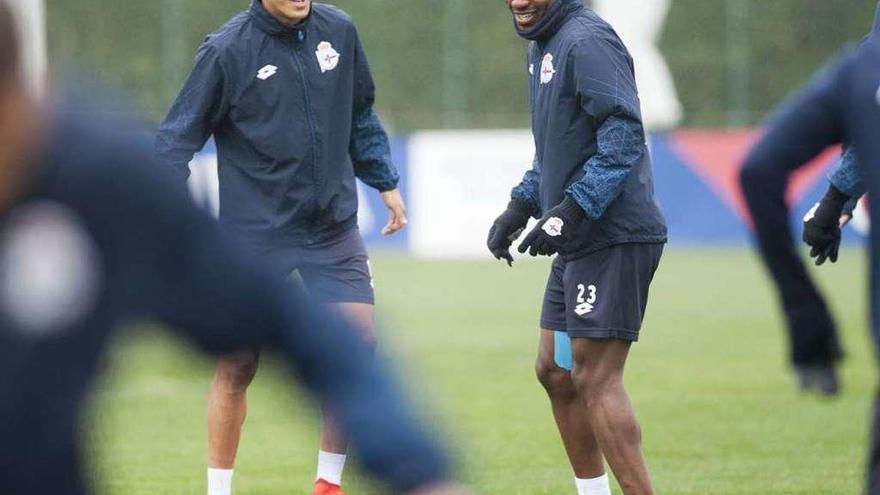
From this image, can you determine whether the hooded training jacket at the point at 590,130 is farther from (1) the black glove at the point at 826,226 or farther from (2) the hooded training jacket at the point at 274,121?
(2) the hooded training jacket at the point at 274,121

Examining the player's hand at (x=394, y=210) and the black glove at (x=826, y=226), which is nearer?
the black glove at (x=826, y=226)

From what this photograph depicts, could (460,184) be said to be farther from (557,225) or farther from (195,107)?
(557,225)

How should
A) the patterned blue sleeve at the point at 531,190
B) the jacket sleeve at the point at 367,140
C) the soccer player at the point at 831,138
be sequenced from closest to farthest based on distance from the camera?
the soccer player at the point at 831,138
the patterned blue sleeve at the point at 531,190
the jacket sleeve at the point at 367,140

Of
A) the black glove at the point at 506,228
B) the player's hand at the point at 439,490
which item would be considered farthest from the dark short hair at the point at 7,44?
the black glove at the point at 506,228

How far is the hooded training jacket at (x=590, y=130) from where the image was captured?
6.09 metres

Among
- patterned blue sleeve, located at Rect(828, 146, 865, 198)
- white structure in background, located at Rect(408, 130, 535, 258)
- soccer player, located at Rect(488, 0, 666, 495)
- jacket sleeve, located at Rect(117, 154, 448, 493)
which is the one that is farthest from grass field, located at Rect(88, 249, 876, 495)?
white structure in background, located at Rect(408, 130, 535, 258)

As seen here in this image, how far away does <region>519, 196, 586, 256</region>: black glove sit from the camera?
609 centimetres

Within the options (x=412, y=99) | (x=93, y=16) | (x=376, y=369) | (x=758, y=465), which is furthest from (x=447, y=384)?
(x=93, y=16)

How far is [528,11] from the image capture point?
20.7 feet

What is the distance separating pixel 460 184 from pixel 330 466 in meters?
16.2

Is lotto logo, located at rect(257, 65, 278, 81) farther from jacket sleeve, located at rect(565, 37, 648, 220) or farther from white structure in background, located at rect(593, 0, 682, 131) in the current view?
white structure in background, located at rect(593, 0, 682, 131)

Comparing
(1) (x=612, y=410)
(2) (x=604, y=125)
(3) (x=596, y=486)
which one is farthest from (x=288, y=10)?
(3) (x=596, y=486)

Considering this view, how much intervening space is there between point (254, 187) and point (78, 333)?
488 centimetres

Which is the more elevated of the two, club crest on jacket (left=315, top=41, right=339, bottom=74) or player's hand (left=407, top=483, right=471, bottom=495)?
player's hand (left=407, top=483, right=471, bottom=495)
